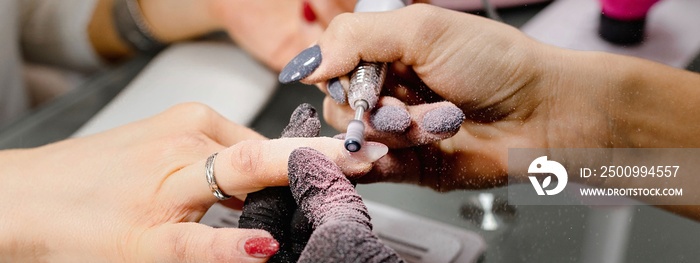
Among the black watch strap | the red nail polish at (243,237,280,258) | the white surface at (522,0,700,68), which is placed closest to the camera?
the red nail polish at (243,237,280,258)

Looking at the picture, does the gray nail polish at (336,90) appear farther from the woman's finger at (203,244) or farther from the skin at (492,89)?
the woman's finger at (203,244)

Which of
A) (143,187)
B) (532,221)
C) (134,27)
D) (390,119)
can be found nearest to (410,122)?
(390,119)

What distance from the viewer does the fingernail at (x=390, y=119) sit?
37 cm

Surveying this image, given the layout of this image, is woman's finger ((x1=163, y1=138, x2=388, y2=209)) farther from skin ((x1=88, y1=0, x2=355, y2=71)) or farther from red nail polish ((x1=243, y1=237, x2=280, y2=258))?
skin ((x1=88, y1=0, x2=355, y2=71))

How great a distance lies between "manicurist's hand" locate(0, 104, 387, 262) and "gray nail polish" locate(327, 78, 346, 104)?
0.05 metres

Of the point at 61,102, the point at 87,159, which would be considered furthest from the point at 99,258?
the point at 61,102

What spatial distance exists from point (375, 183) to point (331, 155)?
0.11 metres

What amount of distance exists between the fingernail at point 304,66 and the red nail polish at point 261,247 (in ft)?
0.45

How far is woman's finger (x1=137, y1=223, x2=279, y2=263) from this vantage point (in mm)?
324

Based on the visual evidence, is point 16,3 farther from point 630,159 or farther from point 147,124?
point 630,159

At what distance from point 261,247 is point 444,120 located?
0.15 metres

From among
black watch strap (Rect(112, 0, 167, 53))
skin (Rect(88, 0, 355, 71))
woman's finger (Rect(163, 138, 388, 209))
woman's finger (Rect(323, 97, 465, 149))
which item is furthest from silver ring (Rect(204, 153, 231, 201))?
black watch strap (Rect(112, 0, 167, 53))

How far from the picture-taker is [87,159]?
49cm

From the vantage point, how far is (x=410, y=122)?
0.38 metres
